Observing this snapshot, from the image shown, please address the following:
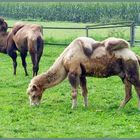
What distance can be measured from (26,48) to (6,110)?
19.4ft

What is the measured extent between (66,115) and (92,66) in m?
1.32

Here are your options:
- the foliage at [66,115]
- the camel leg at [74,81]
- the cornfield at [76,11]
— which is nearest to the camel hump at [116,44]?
the camel leg at [74,81]

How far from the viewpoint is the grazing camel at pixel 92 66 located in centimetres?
1155

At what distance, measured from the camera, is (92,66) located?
466 inches

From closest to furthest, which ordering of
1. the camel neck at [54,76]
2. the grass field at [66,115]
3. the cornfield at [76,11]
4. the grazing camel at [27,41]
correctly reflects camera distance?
1. the grass field at [66,115]
2. the camel neck at [54,76]
3. the grazing camel at [27,41]
4. the cornfield at [76,11]

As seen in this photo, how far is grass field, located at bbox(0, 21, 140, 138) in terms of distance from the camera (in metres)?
9.58

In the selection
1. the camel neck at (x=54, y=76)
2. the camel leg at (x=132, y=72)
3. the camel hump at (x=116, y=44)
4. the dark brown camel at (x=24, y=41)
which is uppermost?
the camel hump at (x=116, y=44)

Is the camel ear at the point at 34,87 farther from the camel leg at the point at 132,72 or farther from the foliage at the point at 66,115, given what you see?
the camel leg at the point at 132,72

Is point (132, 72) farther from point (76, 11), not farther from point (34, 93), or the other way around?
point (76, 11)

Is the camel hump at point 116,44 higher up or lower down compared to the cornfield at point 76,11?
higher up

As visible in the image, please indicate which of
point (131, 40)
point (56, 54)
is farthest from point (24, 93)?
point (131, 40)

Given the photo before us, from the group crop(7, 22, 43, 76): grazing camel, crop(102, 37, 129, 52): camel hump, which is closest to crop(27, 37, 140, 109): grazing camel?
crop(102, 37, 129, 52): camel hump

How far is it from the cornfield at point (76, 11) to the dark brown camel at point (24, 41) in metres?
18.9

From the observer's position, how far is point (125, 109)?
11789 millimetres
